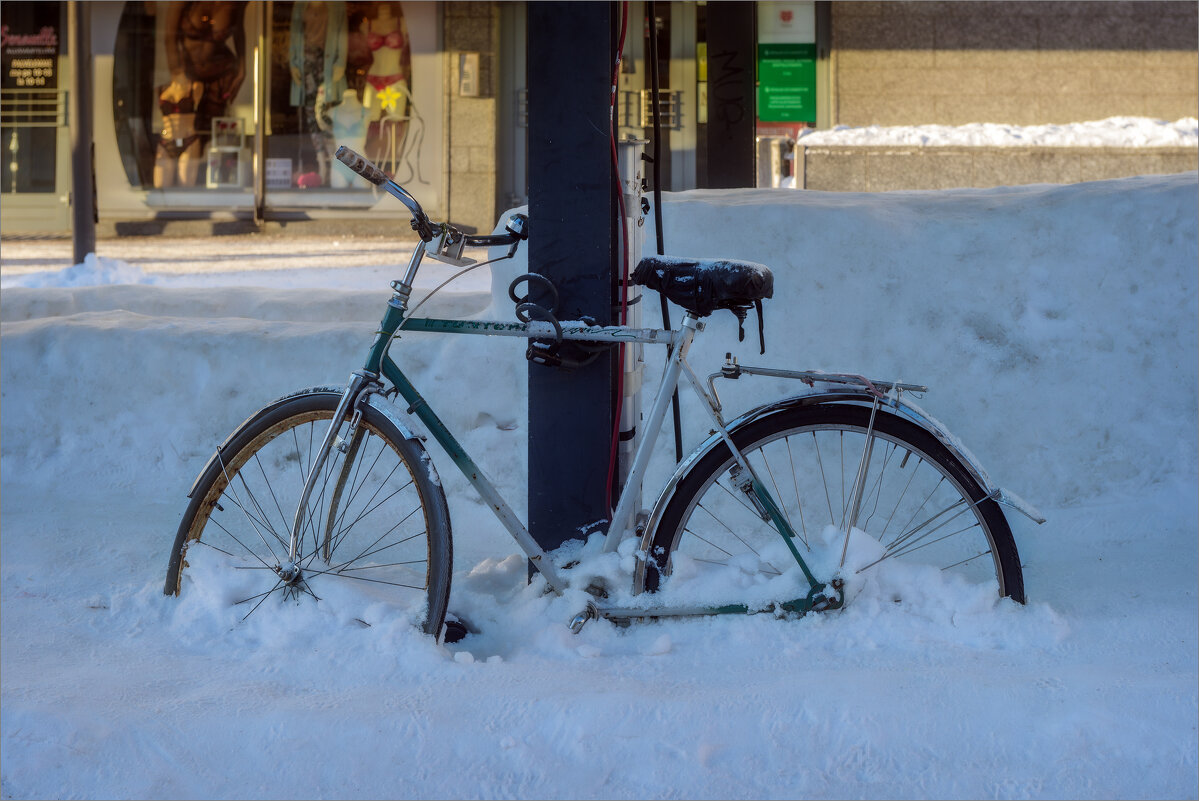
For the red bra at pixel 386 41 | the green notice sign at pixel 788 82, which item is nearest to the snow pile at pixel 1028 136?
the green notice sign at pixel 788 82

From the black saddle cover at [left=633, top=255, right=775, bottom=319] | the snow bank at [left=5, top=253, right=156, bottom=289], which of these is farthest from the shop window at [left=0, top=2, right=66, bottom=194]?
the black saddle cover at [left=633, top=255, right=775, bottom=319]

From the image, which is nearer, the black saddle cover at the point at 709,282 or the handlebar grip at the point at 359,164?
the handlebar grip at the point at 359,164

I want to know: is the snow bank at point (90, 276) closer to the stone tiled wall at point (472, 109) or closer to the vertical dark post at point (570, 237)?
the stone tiled wall at point (472, 109)

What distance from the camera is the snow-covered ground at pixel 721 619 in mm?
2273

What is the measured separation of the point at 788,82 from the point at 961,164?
3.64m

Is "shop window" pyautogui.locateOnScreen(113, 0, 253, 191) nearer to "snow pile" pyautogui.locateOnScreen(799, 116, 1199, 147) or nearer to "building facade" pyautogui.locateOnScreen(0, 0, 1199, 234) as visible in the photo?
"building facade" pyautogui.locateOnScreen(0, 0, 1199, 234)

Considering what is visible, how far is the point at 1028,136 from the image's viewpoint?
10.6 meters

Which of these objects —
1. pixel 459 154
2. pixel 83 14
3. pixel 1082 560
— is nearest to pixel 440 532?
pixel 1082 560

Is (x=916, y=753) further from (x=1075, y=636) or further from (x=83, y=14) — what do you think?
(x=83, y=14)

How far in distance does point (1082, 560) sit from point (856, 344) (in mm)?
1192

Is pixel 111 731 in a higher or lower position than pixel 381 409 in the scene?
lower

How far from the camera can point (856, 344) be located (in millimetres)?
4391

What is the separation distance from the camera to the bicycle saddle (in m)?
2.73

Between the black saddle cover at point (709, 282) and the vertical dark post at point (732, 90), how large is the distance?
416 centimetres
